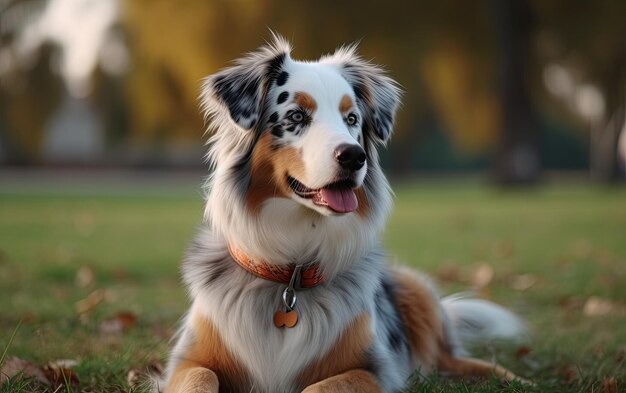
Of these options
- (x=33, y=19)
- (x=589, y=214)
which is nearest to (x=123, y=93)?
(x=33, y=19)

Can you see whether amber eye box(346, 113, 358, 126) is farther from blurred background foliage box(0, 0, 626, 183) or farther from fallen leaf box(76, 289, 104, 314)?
blurred background foliage box(0, 0, 626, 183)

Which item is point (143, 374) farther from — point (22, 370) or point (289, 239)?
point (289, 239)

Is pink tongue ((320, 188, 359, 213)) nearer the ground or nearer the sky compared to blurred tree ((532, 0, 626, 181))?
nearer the ground

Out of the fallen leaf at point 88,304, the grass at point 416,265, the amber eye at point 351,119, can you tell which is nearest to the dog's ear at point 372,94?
the amber eye at point 351,119

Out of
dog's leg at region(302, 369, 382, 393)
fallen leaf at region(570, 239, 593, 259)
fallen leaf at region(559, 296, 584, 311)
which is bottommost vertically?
fallen leaf at region(570, 239, 593, 259)

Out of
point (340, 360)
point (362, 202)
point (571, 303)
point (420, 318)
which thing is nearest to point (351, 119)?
point (362, 202)

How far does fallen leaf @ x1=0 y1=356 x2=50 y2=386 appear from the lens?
369cm

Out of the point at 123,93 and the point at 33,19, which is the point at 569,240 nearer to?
the point at 33,19

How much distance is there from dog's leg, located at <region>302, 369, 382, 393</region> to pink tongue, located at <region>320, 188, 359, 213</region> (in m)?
0.74

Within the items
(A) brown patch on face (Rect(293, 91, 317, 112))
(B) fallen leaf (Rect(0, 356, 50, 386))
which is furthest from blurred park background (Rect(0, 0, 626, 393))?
(A) brown patch on face (Rect(293, 91, 317, 112))

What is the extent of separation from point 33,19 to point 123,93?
22.2 ft

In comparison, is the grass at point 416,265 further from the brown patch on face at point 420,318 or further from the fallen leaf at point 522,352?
the brown patch on face at point 420,318

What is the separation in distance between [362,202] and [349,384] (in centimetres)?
93

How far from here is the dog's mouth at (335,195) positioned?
352cm
